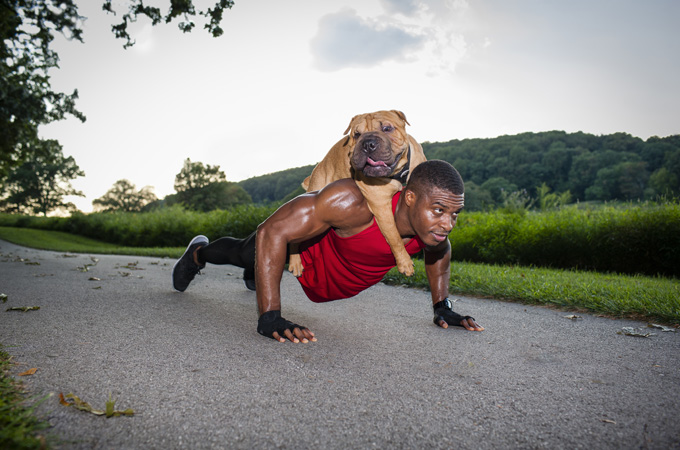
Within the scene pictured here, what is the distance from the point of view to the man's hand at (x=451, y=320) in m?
3.32

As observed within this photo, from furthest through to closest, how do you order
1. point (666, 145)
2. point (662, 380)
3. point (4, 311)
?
point (666, 145), point (4, 311), point (662, 380)

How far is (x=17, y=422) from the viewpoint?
139cm

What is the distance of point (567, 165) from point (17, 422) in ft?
114

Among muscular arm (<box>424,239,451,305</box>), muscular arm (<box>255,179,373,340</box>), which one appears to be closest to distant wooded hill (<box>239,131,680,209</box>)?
muscular arm (<box>424,239,451,305</box>)

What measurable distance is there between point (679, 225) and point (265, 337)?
755cm

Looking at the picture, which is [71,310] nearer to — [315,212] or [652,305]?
[315,212]

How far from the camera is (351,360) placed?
8.19 feet

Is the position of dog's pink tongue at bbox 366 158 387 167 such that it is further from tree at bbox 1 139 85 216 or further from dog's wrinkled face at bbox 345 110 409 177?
tree at bbox 1 139 85 216

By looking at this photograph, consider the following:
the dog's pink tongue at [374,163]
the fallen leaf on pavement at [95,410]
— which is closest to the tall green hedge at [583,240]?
the dog's pink tongue at [374,163]

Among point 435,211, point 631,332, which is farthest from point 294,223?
point 631,332

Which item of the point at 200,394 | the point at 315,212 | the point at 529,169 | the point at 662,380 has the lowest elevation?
the point at 662,380

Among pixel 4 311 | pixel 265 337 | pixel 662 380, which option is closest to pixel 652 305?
pixel 662 380

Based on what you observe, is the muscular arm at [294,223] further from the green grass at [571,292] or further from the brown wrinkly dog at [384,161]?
the green grass at [571,292]

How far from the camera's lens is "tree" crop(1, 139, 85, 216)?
171 ft
